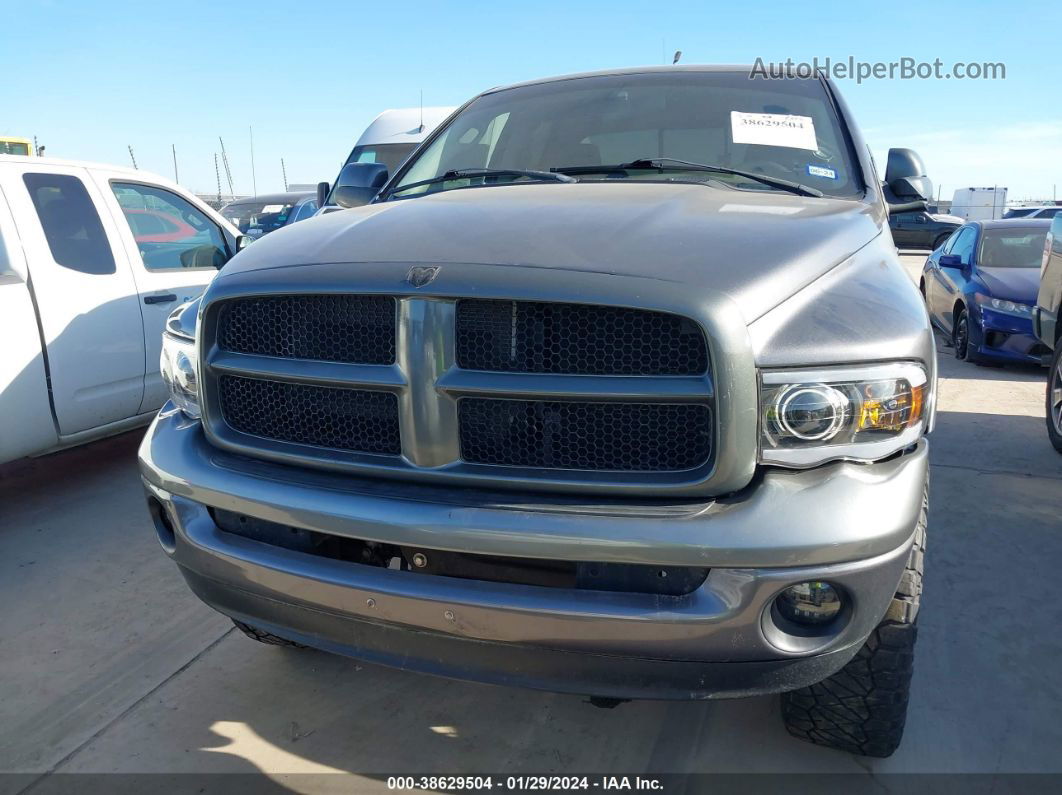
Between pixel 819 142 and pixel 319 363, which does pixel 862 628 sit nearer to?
pixel 319 363

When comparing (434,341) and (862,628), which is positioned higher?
(434,341)

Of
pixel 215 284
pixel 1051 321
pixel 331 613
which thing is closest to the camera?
pixel 331 613

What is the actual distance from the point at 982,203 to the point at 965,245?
3099cm

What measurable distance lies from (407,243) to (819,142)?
1700 millimetres

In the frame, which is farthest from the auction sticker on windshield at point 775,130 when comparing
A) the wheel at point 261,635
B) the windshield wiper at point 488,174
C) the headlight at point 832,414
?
the wheel at point 261,635

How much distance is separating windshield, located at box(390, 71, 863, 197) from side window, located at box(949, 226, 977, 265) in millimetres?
6448

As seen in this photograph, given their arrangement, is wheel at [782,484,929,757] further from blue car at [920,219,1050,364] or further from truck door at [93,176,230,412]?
blue car at [920,219,1050,364]

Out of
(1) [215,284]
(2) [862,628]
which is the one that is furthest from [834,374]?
(1) [215,284]

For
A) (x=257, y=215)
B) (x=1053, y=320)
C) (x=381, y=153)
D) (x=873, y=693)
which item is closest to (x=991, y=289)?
(x=1053, y=320)

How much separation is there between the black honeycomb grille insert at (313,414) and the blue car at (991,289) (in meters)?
6.77

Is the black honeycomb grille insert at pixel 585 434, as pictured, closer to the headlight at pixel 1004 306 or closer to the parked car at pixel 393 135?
the headlight at pixel 1004 306

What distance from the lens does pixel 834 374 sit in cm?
172

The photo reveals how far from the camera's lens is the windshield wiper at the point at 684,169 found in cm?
263

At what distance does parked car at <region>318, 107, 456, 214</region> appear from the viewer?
9.88 meters
